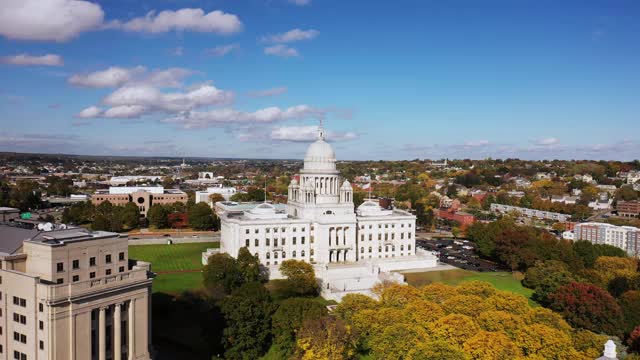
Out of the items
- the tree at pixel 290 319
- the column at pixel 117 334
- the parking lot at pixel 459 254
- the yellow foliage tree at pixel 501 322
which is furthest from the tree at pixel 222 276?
the parking lot at pixel 459 254

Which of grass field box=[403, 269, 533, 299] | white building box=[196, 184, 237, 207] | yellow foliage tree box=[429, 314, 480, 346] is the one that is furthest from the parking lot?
white building box=[196, 184, 237, 207]

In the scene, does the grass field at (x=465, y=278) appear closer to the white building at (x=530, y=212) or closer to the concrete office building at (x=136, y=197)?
the white building at (x=530, y=212)

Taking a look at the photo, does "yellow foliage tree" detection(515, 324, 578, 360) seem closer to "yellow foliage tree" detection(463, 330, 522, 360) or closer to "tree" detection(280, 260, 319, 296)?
"yellow foliage tree" detection(463, 330, 522, 360)

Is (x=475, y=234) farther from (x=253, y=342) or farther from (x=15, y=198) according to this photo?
(x=15, y=198)

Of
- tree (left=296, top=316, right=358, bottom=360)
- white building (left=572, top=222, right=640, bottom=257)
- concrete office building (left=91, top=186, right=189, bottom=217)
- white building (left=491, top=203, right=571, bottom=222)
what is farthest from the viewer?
white building (left=491, top=203, right=571, bottom=222)

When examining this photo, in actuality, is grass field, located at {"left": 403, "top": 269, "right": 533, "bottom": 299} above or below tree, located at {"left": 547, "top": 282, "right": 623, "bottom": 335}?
below

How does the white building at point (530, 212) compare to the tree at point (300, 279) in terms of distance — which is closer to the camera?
the tree at point (300, 279)

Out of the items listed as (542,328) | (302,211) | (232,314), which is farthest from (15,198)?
(542,328)
